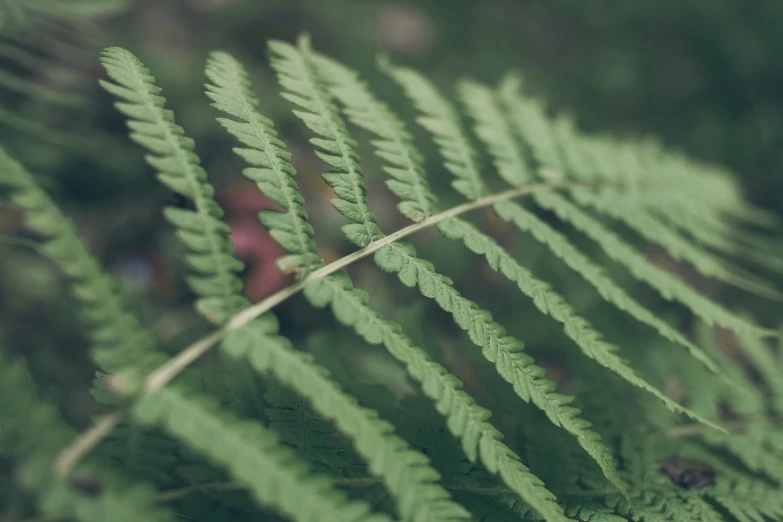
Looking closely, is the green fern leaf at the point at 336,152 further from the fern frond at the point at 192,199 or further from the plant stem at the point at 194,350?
the fern frond at the point at 192,199

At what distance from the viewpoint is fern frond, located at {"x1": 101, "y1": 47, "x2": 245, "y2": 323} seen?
2.89 feet

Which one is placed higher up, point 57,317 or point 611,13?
point 611,13

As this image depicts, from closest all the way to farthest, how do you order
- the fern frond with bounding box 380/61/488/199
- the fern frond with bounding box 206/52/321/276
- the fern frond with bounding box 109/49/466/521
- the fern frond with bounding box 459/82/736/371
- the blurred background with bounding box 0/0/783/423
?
the fern frond with bounding box 109/49/466/521 < the fern frond with bounding box 206/52/321/276 < the fern frond with bounding box 459/82/736/371 < the fern frond with bounding box 380/61/488/199 < the blurred background with bounding box 0/0/783/423

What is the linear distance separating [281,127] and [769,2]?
2694 millimetres

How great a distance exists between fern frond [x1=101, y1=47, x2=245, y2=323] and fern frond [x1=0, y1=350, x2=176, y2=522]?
0.24 metres

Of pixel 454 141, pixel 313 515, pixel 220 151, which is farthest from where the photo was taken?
pixel 220 151

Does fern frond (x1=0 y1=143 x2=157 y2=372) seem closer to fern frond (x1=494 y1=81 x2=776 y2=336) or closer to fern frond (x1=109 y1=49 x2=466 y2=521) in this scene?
fern frond (x1=109 y1=49 x2=466 y2=521)

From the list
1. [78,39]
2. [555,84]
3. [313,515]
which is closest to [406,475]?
[313,515]

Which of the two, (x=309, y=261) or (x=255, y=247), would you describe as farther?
(x=255, y=247)

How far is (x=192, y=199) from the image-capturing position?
924 millimetres

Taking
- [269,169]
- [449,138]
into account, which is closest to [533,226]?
[449,138]

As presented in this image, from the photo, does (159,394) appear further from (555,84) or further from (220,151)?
(555,84)

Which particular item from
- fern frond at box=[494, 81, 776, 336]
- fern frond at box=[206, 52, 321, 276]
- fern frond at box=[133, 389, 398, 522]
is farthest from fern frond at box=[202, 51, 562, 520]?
fern frond at box=[494, 81, 776, 336]

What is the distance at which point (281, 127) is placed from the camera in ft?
8.99
